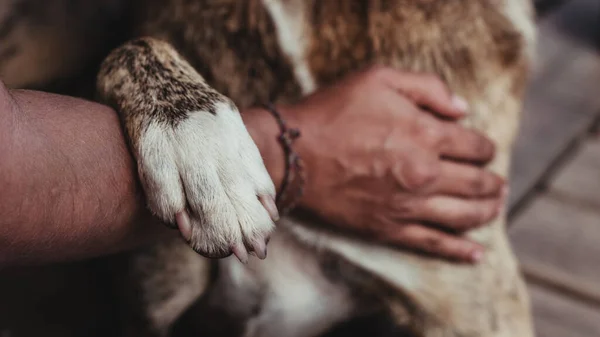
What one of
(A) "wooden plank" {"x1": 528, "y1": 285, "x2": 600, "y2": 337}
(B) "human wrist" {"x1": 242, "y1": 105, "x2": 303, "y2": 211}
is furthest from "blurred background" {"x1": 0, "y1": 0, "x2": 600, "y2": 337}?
(B) "human wrist" {"x1": 242, "y1": 105, "x2": 303, "y2": 211}

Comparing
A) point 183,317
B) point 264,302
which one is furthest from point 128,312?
point 264,302

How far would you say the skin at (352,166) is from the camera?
1.04 meters

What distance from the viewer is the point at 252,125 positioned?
50.0 inches

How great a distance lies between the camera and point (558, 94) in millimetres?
3082

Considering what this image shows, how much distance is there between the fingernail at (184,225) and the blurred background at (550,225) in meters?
0.75

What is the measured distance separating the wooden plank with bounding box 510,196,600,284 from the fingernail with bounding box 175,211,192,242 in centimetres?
141

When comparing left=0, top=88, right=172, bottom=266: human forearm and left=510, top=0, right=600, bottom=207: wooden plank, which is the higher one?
left=0, top=88, right=172, bottom=266: human forearm

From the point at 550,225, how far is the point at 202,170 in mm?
1548

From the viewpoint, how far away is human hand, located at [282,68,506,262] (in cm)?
138

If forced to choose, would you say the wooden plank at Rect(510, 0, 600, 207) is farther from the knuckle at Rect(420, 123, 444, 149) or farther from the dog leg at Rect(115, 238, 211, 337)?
the dog leg at Rect(115, 238, 211, 337)

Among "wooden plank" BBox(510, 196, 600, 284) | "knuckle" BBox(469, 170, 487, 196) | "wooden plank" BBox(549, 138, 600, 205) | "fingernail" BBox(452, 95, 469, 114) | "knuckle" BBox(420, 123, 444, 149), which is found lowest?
"wooden plank" BBox(510, 196, 600, 284)

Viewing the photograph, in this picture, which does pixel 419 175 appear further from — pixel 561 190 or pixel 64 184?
pixel 561 190

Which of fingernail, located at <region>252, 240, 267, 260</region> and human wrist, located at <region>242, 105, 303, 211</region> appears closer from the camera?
fingernail, located at <region>252, 240, 267, 260</region>

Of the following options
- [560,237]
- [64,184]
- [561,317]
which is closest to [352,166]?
[64,184]
